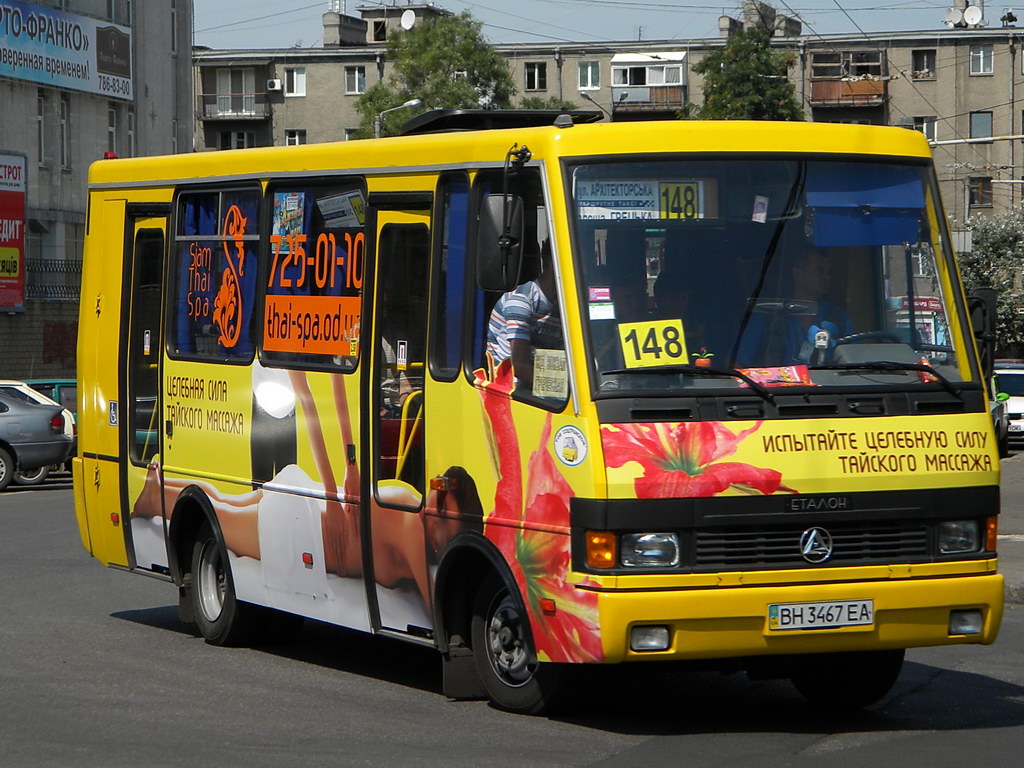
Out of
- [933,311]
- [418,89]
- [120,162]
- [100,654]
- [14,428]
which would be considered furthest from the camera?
[418,89]

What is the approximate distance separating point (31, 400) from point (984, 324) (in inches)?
832

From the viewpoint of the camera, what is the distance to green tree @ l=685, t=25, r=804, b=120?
68.9m

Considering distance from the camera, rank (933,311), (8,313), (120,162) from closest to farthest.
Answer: (933,311)
(120,162)
(8,313)

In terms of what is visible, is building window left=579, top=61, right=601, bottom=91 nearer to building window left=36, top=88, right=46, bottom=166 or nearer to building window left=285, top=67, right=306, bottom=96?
building window left=285, top=67, right=306, bottom=96

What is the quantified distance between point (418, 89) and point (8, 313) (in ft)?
95.1

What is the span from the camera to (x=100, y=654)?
10719 mm

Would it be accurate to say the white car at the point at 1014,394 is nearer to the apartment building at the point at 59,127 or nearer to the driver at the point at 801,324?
the apartment building at the point at 59,127

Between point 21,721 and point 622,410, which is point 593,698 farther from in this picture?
point 21,721

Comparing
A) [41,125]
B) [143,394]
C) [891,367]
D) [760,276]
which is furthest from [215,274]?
[41,125]

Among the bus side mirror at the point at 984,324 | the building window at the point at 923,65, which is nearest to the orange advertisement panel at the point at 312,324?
the bus side mirror at the point at 984,324

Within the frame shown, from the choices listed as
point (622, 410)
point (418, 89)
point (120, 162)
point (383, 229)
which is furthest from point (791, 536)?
point (418, 89)

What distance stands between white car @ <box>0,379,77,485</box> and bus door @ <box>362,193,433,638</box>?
746 inches

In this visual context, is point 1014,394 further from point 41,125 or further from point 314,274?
point 314,274

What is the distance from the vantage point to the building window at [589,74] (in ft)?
282
